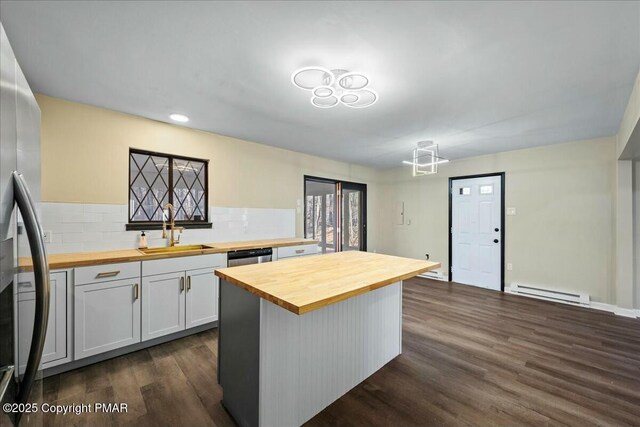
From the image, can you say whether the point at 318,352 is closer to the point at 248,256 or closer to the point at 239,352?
the point at 239,352

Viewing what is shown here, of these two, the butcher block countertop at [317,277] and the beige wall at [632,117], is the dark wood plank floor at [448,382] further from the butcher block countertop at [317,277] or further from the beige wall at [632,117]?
the beige wall at [632,117]

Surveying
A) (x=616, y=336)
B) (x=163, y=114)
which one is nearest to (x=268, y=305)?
(x=163, y=114)

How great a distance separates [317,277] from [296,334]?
351 millimetres

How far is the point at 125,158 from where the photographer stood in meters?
2.88

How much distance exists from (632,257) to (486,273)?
5.76 ft

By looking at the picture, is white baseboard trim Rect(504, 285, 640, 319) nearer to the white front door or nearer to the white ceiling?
the white front door

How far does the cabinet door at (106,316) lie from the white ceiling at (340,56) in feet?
5.54

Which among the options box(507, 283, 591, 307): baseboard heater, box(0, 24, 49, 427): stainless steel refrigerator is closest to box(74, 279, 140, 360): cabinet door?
box(0, 24, 49, 427): stainless steel refrigerator

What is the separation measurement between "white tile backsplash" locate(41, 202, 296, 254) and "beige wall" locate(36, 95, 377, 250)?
0.09 metres

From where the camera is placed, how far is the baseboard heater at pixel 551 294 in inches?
149

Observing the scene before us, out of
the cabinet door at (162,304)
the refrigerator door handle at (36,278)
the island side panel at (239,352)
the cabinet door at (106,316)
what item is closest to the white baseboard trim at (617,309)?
the island side panel at (239,352)

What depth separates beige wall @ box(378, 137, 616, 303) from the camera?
3.69 metres

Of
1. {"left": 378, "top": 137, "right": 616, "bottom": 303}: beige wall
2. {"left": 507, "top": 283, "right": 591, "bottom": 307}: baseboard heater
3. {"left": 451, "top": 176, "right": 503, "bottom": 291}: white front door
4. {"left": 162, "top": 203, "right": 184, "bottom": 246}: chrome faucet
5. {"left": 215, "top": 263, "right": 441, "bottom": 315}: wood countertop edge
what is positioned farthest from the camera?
{"left": 451, "top": 176, "right": 503, "bottom": 291}: white front door

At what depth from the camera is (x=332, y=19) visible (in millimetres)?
1487
